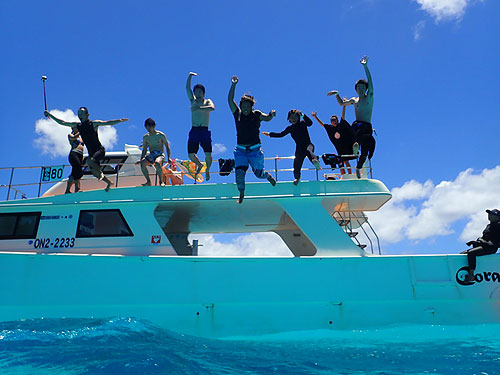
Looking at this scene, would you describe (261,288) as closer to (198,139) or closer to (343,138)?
(198,139)

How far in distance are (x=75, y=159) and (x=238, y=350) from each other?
551 centimetres

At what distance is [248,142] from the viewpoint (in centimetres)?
712

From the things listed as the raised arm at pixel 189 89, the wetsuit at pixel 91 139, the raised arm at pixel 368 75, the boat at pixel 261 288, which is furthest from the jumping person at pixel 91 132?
the raised arm at pixel 368 75

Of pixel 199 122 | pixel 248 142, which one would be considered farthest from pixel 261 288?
pixel 199 122

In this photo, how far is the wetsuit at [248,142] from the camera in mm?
7098

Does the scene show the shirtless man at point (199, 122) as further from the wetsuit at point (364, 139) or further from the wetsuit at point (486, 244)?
the wetsuit at point (486, 244)

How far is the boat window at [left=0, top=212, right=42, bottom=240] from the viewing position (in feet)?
27.8

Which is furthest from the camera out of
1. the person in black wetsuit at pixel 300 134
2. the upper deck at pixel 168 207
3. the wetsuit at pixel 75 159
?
the wetsuit at pixel 75 159

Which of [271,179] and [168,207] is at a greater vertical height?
[271,179]

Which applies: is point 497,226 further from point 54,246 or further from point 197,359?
point 54,246

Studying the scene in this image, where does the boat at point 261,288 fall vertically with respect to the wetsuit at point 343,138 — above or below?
below

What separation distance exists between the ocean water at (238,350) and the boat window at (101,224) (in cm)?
190

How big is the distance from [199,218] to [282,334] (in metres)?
3.92

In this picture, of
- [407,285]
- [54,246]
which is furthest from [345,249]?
[54,246]
